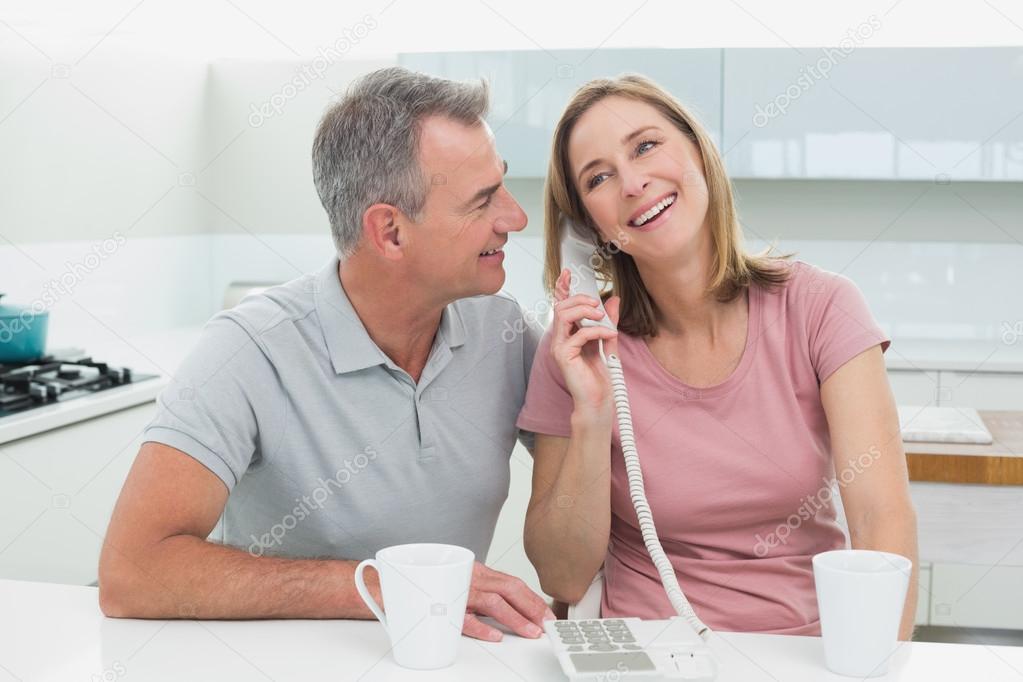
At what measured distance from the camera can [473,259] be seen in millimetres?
1425

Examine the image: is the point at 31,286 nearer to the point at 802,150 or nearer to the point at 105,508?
the point at 105,508

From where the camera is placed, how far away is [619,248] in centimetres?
155

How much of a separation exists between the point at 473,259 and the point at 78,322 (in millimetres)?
2082

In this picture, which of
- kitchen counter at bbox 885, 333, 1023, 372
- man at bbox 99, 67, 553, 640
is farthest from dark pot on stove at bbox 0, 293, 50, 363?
kitchen counter at bbox 885, 333, 1023, 372

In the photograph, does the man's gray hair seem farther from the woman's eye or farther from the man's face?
the woman's eye

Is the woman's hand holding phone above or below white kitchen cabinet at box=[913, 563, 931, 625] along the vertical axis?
above

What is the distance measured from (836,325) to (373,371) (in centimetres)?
63

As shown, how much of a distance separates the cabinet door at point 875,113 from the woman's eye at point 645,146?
6.26 ft

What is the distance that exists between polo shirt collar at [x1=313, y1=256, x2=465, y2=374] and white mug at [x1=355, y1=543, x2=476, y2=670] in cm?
46

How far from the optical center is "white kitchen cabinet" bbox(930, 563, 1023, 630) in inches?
117

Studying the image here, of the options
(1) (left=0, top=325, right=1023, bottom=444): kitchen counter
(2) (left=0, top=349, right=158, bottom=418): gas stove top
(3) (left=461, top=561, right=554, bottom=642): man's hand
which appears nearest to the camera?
(3) (left=461, top=561, right=554, bottom=642): man's hand

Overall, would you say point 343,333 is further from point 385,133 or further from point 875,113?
point 875,113

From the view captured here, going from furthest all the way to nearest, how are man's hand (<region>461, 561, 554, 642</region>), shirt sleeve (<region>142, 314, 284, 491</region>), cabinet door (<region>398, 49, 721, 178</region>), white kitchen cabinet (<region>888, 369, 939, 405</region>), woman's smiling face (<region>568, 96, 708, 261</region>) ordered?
cabinet door (<region>398, 49, 721, 178</region>) < white kitchen cabinet (<region>888, 369, 939, 405</region>) < woman's smiling face (<region>568, 96, 708, 261</region>) < shirt sleeve (<region>142, 314, 284, 491</region>) < man's hand (<region>461, 561, 554, 642</region>)

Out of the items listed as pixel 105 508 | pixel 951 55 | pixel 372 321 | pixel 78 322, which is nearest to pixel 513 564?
pixel 105 508
